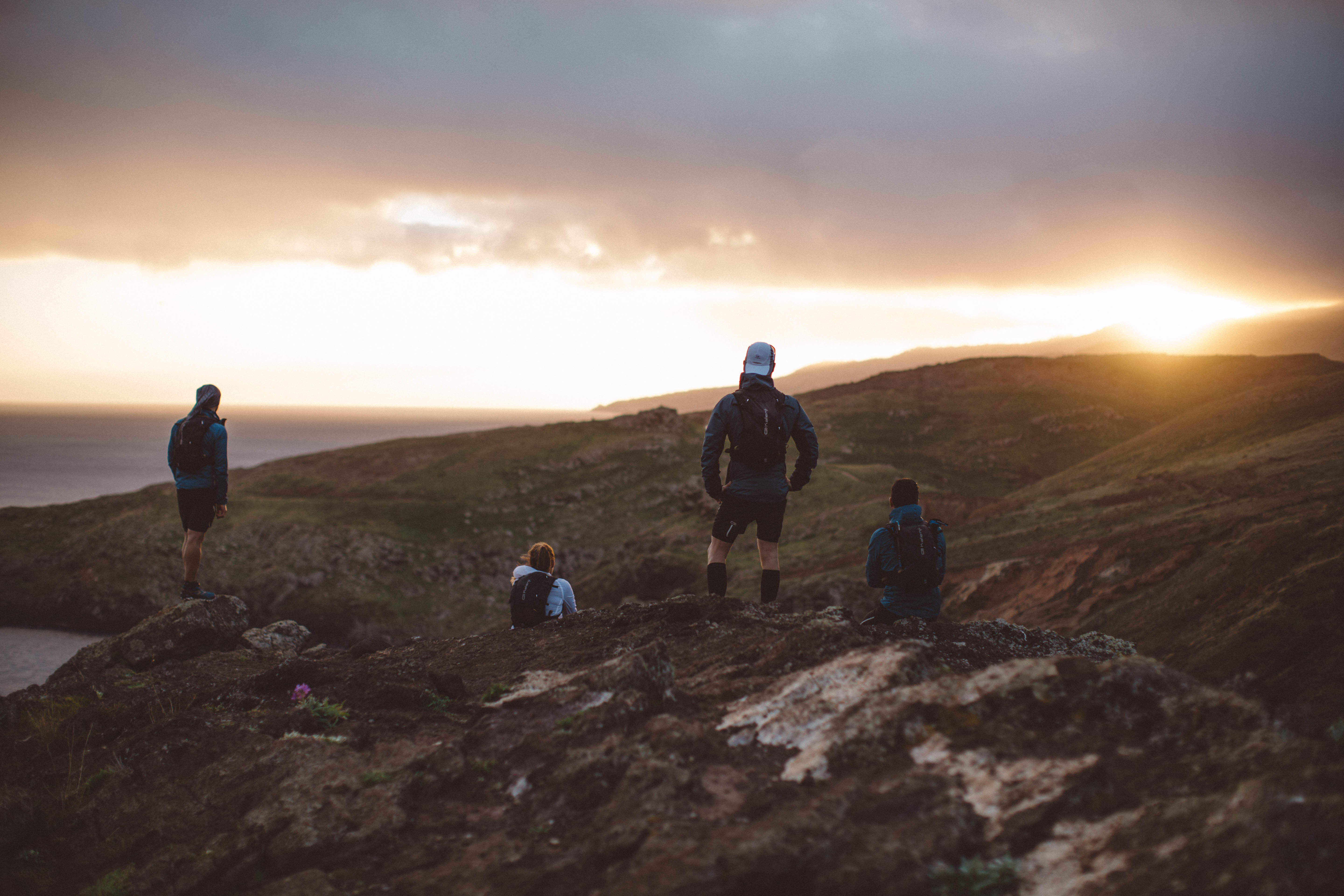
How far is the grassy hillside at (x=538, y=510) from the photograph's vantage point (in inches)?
1752

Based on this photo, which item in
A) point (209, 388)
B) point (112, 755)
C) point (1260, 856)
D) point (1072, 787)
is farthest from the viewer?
point (209, 388)

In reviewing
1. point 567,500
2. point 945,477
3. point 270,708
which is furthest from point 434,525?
point 270,708

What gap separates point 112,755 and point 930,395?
78.5 m

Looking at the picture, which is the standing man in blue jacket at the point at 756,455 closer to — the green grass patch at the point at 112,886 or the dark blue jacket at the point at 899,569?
the dark blue jacket at the point at 899,569

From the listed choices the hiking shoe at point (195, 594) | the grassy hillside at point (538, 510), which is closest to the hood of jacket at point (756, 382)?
the hiking shoe at point (195, 594)

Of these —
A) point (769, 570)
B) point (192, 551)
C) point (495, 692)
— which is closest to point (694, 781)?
point (495, 692)

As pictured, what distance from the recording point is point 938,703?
6031mm

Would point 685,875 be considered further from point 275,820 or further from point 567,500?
point 567,500

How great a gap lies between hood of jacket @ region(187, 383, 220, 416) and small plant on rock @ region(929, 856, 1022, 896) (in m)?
13.7

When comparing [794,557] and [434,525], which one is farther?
[434,525]

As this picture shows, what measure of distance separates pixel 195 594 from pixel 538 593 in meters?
7.10

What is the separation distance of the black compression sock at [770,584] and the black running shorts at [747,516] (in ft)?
1.97

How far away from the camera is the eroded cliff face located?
4387 mm

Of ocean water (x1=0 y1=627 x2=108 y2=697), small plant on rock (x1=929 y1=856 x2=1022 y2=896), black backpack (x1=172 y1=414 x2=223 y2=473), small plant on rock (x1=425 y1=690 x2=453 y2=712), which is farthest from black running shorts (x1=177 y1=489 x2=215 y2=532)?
ocean water (x1=0 y1=627 x2=108 y2=697)
